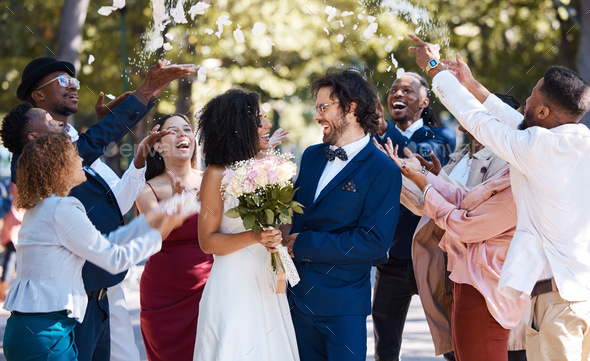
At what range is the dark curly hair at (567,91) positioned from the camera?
3.65 meters

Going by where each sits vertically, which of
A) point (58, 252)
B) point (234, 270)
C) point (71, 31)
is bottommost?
point (234, 270)

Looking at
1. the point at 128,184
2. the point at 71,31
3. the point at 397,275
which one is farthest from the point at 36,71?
the point at 71,31

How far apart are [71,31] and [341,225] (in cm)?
1042

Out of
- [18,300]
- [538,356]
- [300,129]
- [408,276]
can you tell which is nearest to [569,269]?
[538,356]

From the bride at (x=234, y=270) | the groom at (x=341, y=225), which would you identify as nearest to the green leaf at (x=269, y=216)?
the bride at (x=234, y=270)

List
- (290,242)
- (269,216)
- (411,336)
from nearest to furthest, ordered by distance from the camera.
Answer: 1. (269,216)
2. (290,242)
3. (411,336)

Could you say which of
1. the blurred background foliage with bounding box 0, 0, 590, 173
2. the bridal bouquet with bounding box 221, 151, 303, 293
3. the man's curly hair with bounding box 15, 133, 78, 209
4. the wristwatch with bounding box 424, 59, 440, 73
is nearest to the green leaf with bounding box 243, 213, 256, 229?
the bridal bouquet with bounding box 221, 151, 303, 293

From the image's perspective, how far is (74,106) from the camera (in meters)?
4.85

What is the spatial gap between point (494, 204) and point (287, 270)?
1.30 m

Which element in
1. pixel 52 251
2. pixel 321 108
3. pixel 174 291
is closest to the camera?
pixel 52 251

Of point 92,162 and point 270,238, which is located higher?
point 92,162

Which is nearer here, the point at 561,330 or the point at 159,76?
the point at 561,330

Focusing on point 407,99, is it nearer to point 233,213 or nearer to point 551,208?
point 551,208

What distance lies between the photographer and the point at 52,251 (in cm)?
352
